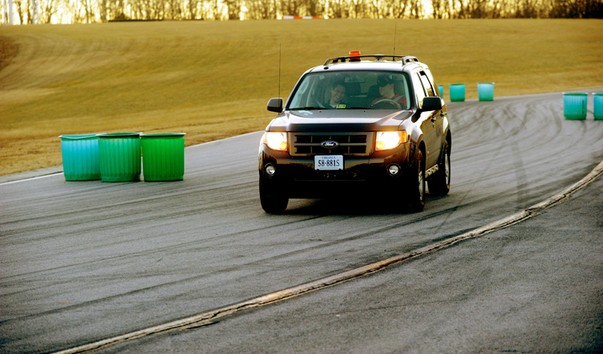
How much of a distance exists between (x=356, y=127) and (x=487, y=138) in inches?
556

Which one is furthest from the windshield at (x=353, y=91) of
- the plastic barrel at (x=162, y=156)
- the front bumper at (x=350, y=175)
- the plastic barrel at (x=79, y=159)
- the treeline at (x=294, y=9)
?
the treeline at (x=294, y=9)

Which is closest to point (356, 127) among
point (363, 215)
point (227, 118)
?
point (363, 215)

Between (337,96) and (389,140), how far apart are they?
1382 millimetres

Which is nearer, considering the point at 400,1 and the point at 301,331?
the point at 301,331

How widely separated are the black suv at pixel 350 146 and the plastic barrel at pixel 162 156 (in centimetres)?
450

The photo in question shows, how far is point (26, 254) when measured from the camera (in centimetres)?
1065

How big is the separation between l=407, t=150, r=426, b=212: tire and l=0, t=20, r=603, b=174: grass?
11.6 meters

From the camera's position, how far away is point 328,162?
42.4 ft

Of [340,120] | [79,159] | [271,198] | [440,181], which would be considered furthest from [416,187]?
[79,159]

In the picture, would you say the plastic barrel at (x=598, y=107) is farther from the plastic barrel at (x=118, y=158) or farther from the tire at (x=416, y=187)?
the tire at (x=416, y=187)

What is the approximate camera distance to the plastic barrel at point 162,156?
59.8ft

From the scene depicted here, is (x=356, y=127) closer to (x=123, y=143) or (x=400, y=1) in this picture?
(x=123, y=143)

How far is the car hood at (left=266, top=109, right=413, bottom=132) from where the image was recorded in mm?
13016

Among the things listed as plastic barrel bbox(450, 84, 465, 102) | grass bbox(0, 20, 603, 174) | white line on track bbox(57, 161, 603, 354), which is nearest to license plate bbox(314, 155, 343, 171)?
white line on track bbox(57, 161, 603, 354)
